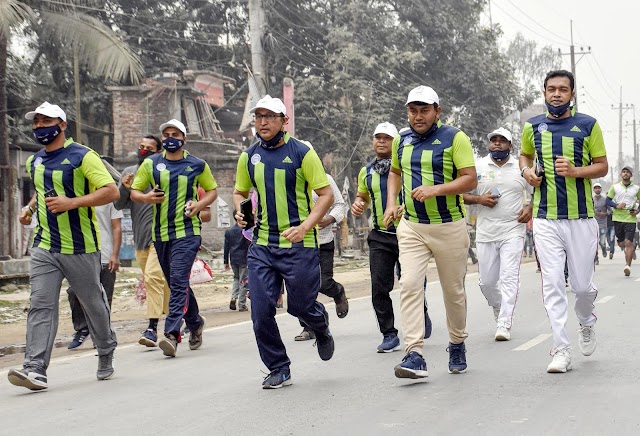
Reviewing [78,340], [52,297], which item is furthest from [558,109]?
[78,340]

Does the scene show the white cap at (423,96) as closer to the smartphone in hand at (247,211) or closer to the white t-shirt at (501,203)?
the smartphone in hand at (247,211)

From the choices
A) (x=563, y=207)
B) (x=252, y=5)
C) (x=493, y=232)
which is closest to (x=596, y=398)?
(x=563, y=207)

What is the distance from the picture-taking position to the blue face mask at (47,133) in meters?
8.31

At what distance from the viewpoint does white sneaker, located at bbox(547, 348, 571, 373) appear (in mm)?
8047

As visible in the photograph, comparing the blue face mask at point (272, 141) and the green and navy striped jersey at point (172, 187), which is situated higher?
the blue face mask at point (272, 141)

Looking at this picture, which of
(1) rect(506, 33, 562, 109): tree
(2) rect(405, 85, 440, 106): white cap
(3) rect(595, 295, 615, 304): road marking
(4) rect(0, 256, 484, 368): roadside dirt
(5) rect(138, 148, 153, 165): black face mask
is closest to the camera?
(2) rect(405, 85, 440, 106): white cap

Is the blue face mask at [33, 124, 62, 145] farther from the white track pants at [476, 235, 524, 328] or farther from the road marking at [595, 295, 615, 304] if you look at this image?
the road marking at [595, 295, 615, 304]

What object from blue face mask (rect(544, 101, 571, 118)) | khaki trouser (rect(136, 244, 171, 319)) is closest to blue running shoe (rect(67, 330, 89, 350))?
khaki trouser (rect(136, 244, 171, 319))

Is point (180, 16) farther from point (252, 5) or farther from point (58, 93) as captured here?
A: point (252, 5)

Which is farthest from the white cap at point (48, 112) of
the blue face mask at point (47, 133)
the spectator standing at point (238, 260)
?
the spectator standing at point (238, 260)

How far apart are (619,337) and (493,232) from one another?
1.68 m

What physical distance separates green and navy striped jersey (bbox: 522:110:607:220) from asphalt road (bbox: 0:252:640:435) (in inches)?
48.0

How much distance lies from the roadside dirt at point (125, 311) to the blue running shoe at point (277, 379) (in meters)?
3.71

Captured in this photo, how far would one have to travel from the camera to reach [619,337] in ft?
33.8
